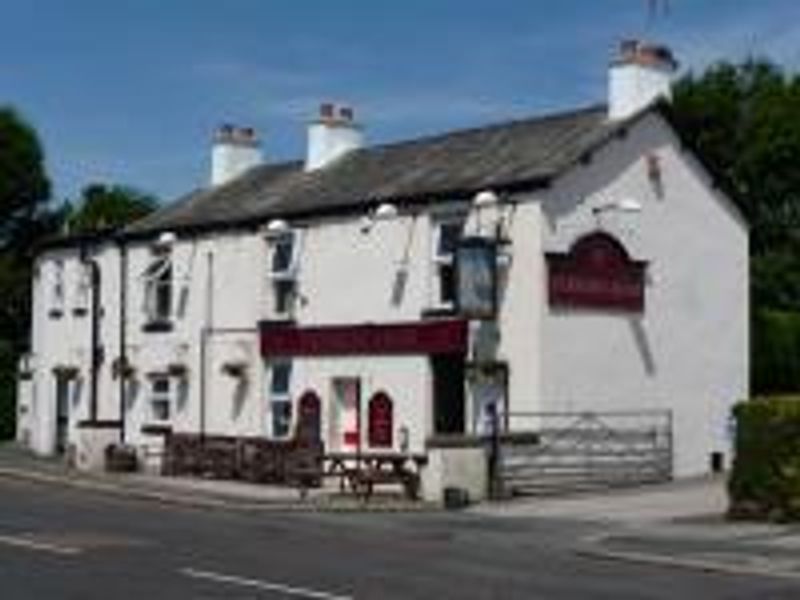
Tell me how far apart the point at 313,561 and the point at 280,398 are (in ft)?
66.1

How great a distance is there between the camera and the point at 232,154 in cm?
4812

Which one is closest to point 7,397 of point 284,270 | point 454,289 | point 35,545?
point 284,270

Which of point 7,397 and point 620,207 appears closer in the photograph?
point 620,207

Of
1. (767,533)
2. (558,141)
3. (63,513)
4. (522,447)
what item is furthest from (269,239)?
(767,533)

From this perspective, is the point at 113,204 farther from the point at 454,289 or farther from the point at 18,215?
the point at 454,289

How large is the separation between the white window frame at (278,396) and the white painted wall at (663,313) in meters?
7.58

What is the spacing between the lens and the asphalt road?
56.6 feet

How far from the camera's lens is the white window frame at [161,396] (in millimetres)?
43719

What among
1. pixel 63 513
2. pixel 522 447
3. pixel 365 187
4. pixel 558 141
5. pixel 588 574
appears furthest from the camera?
pixel 365 187

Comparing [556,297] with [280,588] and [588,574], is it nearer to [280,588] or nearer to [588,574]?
[588,574]

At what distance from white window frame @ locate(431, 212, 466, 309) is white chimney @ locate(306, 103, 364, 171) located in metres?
7.78

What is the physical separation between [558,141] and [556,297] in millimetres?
3627

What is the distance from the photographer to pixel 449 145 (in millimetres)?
40031

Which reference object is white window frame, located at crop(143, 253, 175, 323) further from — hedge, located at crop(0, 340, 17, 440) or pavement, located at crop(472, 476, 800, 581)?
pavement, located at crop(472, 476, 800, 581)
